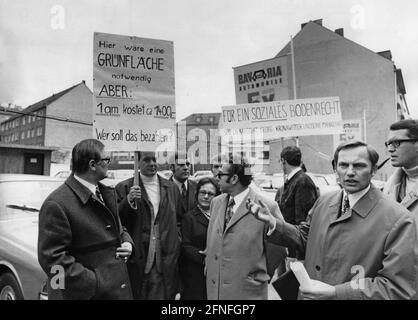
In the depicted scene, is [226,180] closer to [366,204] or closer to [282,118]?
[366,204]

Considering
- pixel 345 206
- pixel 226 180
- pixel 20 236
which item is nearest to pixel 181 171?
pixel 226 180

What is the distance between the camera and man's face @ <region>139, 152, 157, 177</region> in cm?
313

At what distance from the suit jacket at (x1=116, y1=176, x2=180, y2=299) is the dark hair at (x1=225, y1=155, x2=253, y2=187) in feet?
2.30

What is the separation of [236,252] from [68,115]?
22.3 m

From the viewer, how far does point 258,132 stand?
14.0 ft

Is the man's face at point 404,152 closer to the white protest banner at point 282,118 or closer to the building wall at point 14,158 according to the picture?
the white protest banner at point 282,118

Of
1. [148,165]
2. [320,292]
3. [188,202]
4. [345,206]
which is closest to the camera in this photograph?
[320,292]

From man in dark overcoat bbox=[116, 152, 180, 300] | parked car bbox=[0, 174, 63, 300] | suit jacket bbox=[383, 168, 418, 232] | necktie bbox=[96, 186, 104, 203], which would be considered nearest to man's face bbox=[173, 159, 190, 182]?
man in dark overcoat bbox=[116, 152, 180, 300]

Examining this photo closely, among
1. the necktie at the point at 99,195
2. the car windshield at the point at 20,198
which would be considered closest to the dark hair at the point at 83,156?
the necktie at the point at 99,195

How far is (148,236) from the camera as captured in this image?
283 centimetres

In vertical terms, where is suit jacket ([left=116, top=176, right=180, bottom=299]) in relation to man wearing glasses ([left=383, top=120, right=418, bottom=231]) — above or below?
below

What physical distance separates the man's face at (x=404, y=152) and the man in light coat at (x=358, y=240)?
0.54 meters

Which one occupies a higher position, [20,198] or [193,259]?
[20,198]

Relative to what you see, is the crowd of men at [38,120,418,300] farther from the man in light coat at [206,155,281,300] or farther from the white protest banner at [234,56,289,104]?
the white protest banner at [234,56,289,104]
